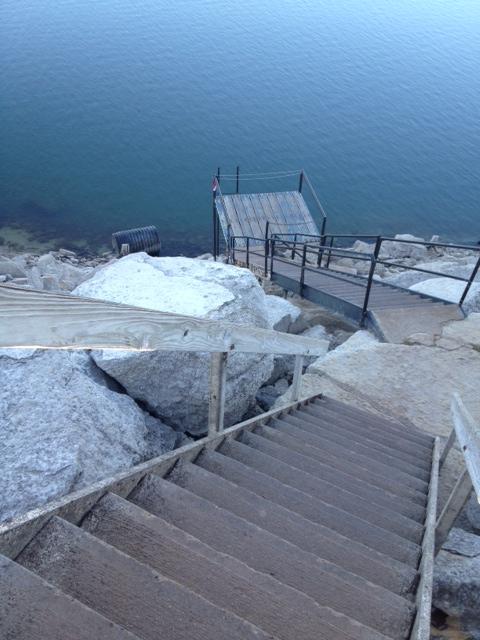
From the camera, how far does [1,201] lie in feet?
75.6

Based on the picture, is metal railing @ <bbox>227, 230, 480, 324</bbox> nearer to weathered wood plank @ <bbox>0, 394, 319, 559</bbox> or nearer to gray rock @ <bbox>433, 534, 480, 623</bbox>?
gray rock @ <bbox>433, 534, 480, 623</bbox>

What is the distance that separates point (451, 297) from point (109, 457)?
6.50 metres

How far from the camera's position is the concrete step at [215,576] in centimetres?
187

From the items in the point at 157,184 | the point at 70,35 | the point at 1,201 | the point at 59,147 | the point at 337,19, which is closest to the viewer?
the point at 1,201

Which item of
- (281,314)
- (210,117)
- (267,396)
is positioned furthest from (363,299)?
(210,117)

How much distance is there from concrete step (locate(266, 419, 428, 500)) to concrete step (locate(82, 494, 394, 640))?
1.75 metres

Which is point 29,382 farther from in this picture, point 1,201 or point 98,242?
point 1,201

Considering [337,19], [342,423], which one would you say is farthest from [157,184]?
[337,19]

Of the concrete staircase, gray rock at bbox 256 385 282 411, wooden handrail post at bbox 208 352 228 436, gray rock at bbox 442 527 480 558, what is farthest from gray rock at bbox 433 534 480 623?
gray rock at bbox 256 385 282 411

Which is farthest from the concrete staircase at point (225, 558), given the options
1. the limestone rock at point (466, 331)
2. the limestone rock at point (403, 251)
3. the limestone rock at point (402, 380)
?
the limestone rock at point (403, 251)

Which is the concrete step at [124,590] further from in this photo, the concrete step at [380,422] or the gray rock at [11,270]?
the gray rock at [11,270]

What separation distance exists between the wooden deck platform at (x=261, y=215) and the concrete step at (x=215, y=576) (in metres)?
13.5

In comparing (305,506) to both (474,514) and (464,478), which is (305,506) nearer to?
(464,478)

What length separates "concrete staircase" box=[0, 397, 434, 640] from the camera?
168 cm
